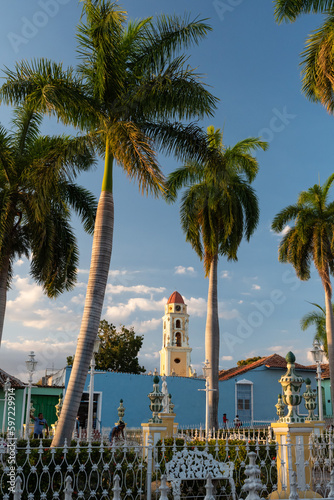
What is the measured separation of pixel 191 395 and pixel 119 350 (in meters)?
12.3

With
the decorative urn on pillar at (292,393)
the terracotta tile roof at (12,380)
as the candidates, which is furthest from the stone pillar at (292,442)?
the terracotta tile roof at (12,380)

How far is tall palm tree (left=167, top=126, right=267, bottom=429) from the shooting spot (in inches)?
829

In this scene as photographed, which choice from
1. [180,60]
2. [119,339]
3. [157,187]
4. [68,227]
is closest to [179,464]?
[157,187]

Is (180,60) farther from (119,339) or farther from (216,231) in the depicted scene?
(119,339)

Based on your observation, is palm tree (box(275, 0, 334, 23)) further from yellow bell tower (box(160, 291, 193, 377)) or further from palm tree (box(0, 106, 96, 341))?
yellow bell tower (box(160, 291, 193, 377))

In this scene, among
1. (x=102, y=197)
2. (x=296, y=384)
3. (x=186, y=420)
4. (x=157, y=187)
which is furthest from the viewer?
(x=186, y=420)

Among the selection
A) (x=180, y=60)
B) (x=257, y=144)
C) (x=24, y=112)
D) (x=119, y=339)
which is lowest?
(x=119, y=339)

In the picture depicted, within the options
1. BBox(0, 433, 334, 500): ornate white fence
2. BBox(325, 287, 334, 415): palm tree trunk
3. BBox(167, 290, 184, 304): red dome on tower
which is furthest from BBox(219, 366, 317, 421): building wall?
BBox(0, 433, 334, 500): ornate white fence

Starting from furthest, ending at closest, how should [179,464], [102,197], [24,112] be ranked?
[24,112]
[102,197]
[179,464]

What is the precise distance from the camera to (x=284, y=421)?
24.8ft

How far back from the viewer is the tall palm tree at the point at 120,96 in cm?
1031

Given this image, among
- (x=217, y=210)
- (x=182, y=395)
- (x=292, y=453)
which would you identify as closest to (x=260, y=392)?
(x=182, y=395)

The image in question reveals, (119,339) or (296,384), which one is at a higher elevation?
(119,339)

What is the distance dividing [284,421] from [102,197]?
5957mm
